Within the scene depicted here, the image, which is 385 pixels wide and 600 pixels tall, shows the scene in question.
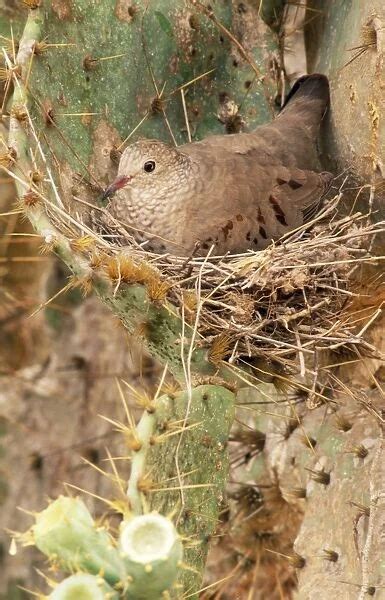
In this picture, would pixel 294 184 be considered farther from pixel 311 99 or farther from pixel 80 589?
pixel 80 589

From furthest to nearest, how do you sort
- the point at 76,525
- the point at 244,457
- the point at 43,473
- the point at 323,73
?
the point at 43,473 < the point at 244,457 < the point at 323,73 < the point at 76,525

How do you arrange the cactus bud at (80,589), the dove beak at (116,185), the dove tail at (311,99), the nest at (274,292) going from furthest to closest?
the dove tail at (311,99), the dove beak at (116,185), the nest at (274,292), the cactus bud at (80,589)

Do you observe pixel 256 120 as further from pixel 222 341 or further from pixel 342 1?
pixel 222 341

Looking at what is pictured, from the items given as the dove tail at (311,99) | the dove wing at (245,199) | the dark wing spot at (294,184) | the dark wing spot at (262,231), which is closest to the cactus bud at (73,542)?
the dove wing at (245,199)

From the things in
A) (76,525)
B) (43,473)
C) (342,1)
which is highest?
(342,1)

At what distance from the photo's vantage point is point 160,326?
8.27 feet

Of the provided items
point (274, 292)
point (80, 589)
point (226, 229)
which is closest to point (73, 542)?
A: point (80, 589)

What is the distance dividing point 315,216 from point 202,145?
381 millimetres

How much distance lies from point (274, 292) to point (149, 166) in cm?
51

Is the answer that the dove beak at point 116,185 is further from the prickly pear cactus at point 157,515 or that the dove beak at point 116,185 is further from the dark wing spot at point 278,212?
the prickly pear cactus at point 157,515

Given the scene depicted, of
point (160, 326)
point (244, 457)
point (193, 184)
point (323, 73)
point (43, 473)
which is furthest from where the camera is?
point (43, 473)

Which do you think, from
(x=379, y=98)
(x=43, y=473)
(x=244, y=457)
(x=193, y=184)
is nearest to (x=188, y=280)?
(x=193, y=184)

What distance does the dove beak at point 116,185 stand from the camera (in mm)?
2900

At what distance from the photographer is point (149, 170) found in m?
2.96
